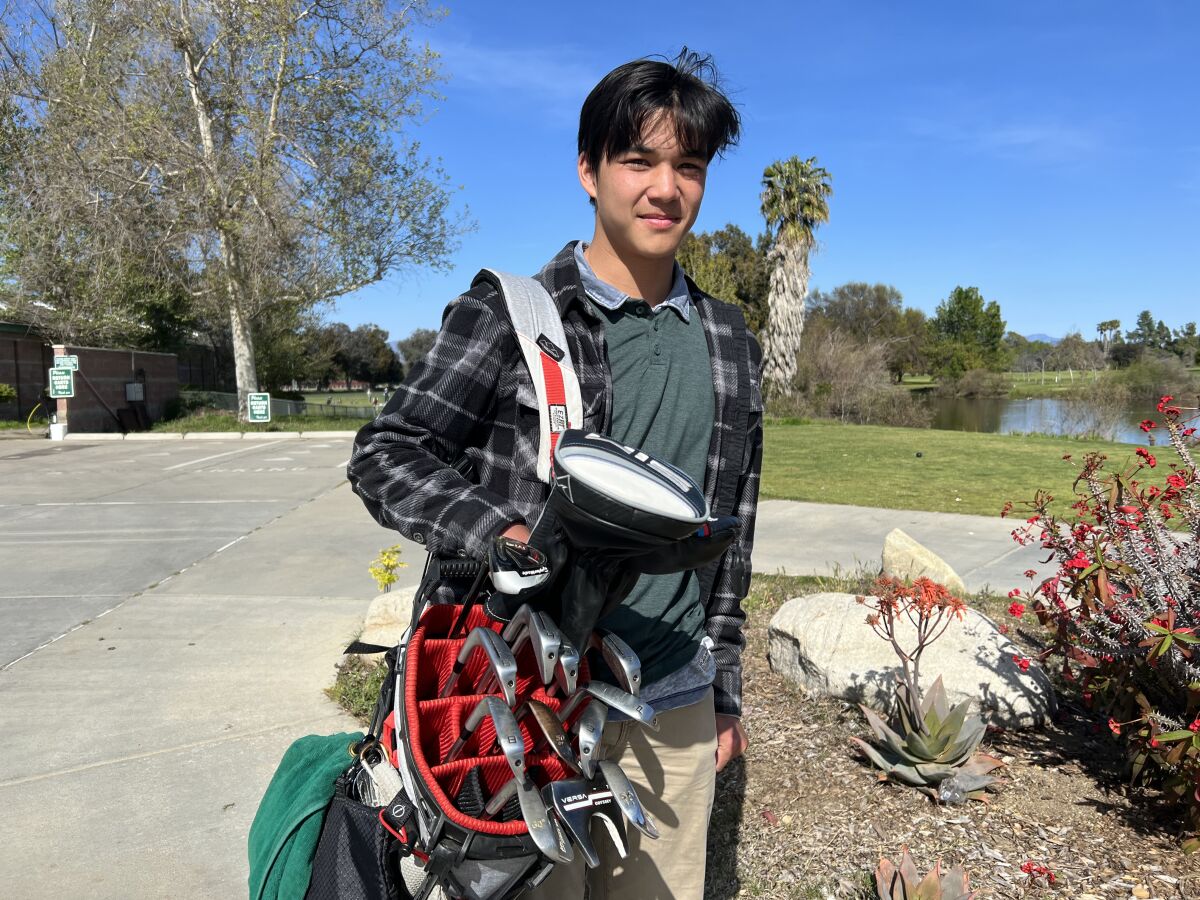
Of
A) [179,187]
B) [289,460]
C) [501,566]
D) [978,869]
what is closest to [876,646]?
[978,869]

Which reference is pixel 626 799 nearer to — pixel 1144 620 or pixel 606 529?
pixel 606 529

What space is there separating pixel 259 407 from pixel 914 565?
17974mm

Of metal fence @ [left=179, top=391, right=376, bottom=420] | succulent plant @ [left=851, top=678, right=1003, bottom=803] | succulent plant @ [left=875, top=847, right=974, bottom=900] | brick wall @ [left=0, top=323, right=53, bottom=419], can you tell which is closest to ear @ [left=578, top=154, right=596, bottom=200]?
succulent plant @ [left=875, top=847, right=974, bottom=900]

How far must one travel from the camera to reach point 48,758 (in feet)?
11.9

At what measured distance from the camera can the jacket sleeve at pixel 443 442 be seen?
137cm

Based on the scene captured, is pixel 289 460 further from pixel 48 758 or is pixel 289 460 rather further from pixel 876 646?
pixel 876 646

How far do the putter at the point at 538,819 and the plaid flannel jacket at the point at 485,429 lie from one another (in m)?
0.33

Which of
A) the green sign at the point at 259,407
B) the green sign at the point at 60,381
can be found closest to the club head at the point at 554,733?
the green sign at the point at 259,407

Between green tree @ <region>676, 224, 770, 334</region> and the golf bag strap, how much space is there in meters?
35.8

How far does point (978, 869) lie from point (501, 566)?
2.39 m

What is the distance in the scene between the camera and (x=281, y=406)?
26.4 meters

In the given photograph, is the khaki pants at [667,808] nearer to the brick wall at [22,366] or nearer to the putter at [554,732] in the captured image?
the putter at [554,732]

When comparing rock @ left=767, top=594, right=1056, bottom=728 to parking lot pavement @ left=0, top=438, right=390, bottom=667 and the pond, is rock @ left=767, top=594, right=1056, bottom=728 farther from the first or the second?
the pond

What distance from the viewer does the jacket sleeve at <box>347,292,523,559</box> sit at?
1.37 m
